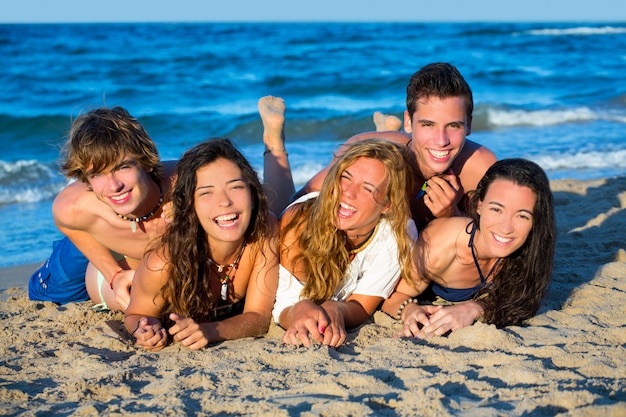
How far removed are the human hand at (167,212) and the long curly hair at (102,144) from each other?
231 millimetres

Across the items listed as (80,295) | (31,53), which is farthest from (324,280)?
(31,53)

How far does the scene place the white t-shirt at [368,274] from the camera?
3.70 m

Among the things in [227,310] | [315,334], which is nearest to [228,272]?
[227,310]

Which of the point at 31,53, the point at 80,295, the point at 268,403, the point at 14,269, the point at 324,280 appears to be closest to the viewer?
the point at 268,403

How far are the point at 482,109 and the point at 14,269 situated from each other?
939cm

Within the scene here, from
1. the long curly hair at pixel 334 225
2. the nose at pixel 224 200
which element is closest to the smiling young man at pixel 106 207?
the nose at pixel 224 200

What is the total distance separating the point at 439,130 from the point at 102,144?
1.90 m

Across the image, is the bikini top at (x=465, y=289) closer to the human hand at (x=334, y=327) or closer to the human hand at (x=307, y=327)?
the human hand at (x=334, y=327)

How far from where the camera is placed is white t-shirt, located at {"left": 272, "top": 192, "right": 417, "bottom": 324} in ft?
12.1

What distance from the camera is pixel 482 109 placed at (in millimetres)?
12492

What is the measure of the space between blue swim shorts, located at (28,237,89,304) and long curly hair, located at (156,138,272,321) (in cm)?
103

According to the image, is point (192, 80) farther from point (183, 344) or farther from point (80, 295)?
point (183, 344)

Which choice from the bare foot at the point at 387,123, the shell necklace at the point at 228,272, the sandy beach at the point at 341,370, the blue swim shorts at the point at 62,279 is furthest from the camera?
the bare foot at the point at 387,123

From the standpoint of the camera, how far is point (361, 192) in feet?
11.6
